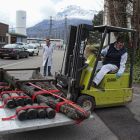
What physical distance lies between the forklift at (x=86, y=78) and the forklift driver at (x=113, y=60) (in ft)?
0.42

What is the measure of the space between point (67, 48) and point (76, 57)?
2.01 feet

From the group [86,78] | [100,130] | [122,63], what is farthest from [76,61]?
[100,130]

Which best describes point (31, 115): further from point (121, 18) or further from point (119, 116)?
point (121, 18)

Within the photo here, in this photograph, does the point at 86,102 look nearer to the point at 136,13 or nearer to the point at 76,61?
the point at 76,61

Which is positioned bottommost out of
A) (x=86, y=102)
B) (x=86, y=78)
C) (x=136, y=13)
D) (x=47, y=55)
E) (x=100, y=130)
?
(x=100, y=130)

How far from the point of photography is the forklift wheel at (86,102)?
7559 mm

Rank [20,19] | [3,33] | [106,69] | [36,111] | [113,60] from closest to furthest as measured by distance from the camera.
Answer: [36,111] → [106,69] → [113,60] → [3,33] → [20,19]

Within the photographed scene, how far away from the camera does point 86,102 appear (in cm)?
762

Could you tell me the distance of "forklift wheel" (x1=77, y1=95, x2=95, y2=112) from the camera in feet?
24.8

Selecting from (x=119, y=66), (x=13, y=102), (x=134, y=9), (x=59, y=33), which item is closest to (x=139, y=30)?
(x=134, y=9)

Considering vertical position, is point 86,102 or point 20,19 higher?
point 20,19

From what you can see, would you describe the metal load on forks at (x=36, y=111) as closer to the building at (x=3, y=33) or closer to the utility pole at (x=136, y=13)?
the utility pole at (x=136, y=13)

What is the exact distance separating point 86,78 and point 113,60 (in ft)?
3.26

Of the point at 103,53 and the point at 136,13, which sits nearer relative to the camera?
the point at 103,53
